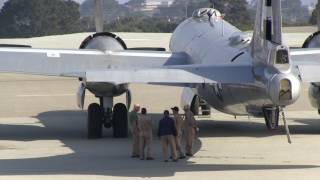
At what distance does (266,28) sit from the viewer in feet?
63.6

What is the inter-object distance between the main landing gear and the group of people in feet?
10.1

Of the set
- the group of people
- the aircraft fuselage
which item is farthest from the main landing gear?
the group of people

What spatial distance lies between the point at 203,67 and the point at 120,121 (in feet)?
16.9

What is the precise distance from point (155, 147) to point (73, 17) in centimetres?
10796

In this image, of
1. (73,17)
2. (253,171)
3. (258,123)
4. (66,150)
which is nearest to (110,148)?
(66,150)

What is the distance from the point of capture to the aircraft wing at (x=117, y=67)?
62.2ft

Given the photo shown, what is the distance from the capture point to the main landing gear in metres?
24.5

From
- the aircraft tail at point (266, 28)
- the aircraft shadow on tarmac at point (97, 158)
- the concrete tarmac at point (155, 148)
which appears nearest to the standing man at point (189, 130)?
the concrete tarmac at point (155, 148)

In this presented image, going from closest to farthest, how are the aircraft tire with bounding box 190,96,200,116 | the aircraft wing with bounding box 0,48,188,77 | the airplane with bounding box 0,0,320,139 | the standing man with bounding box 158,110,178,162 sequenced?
the airplane with bounding box 0,0,320,139
the standing man with bounding box 158,110,178,162
the aircraft wing with bounding box 0,48,188,77
the aircraft tire with bounding box 190,96,200,116

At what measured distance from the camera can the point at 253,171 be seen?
18641mm

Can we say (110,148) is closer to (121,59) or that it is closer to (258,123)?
(121,59)

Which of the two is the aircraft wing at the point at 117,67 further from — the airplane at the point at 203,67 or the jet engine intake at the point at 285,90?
the jet engine intake at the point at 285,90

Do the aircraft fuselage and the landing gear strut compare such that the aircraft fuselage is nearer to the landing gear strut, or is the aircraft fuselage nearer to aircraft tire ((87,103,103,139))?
the landing gear strut

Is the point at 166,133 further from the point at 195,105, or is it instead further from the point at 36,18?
the point at 36,18
